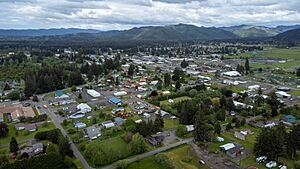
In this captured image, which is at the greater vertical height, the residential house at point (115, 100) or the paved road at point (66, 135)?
the residential house at point (115, 100)

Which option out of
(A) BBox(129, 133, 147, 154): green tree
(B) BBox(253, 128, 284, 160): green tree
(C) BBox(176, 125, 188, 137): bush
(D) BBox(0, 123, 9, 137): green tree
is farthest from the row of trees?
(D) BBox(0, 123, 9, 137): green tree

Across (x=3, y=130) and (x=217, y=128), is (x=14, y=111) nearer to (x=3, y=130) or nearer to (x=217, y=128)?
(x=3, y=130)

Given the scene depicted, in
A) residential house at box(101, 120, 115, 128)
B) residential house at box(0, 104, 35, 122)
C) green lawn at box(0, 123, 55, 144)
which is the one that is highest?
residential house at box(101, 120, 115, 128)

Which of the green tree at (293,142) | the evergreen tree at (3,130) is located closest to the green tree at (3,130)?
the evergreen tree at (3,130)

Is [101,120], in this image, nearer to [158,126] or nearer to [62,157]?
[158,126]

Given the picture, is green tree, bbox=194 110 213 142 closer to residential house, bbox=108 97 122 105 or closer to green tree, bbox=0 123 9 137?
residential house, bbox=108 97 122 105

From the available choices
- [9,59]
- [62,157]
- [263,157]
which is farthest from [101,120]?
[9,59]

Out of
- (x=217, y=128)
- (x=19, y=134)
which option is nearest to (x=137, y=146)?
(x=217, y=128)

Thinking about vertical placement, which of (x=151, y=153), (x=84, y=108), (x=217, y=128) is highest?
(x=217, y=128)

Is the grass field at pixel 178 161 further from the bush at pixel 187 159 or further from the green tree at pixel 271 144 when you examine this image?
the green tree at pixel 271 144
